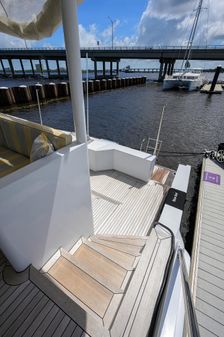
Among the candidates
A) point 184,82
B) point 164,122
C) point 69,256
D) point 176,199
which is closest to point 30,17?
point 69,256

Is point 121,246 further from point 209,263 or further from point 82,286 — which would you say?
point 209,263

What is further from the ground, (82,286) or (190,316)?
(190,316)

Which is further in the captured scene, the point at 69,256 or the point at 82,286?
the point at 69,256

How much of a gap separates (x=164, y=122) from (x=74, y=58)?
9.26 m

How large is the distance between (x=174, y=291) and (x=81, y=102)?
6.42 feet

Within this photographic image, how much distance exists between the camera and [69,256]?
5.89 feet

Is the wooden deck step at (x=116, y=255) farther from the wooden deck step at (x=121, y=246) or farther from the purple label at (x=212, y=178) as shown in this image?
the purple label at (x=212, y=178)

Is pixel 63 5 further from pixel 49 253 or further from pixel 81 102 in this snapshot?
pixel 49 253

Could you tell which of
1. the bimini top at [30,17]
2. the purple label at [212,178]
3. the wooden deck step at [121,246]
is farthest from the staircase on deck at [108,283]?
the purple label at [212,178]

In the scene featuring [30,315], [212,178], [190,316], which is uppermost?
[190,316]

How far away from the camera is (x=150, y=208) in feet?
10.1

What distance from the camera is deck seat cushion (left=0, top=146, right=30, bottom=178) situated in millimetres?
2170

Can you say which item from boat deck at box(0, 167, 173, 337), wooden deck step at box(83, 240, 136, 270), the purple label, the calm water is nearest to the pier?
the calm water

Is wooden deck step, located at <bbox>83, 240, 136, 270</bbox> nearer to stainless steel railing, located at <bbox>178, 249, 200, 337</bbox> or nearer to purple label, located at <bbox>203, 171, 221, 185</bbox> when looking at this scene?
stainless steel railing, located at <bbox>178, 249, 200, 337</bbox>
